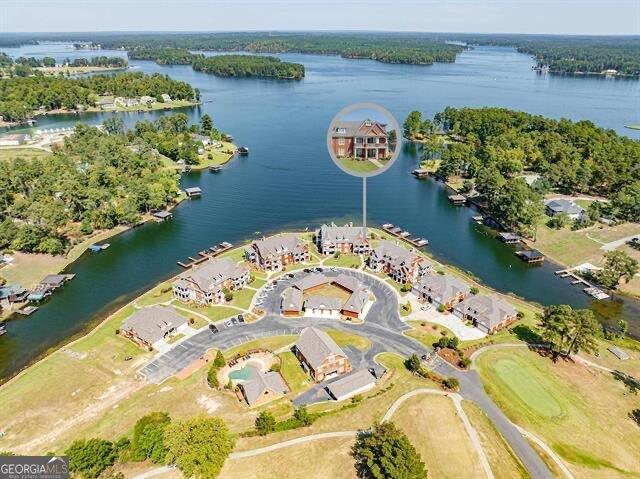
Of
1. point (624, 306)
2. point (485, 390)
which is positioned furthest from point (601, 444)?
point (624, 306)

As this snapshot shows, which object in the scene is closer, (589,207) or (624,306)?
(624,306)

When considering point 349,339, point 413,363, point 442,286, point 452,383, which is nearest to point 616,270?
point 442,286

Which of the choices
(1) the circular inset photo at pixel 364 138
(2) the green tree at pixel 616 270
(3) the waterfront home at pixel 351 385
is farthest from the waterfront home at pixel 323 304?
(2) the green tree at pixel 616 270

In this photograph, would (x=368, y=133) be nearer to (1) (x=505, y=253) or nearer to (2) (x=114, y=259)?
(1) (x=505, y=253)

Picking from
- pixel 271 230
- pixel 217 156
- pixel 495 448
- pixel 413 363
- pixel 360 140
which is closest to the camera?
pixel 495 448

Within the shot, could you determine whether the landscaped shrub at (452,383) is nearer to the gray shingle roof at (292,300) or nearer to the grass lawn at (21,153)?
the gray shingle roof at (292,300)

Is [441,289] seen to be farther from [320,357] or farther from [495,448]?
[495,448]
